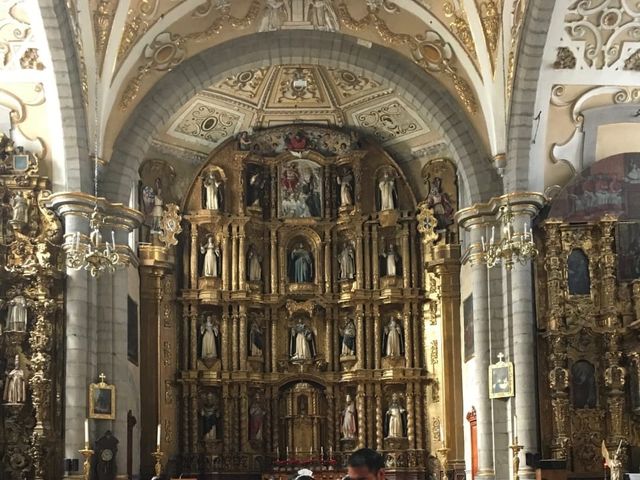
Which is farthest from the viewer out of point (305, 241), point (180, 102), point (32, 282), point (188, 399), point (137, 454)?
point (305, 241)

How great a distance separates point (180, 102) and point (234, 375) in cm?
716

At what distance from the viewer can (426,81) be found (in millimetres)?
23359

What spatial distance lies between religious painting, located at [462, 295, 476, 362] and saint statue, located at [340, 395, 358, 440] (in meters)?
3.52

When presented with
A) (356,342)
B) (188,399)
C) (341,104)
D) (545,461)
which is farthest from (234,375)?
(545,461)

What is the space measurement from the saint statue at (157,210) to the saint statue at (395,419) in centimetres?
680

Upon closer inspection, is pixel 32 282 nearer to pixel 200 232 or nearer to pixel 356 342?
pixel 200 232

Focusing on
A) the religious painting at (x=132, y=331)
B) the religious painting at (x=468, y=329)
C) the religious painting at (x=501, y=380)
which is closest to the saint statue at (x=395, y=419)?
the religious painting at (x=468, y=329)

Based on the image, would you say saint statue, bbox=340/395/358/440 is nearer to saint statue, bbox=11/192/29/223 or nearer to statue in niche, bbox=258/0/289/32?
statue in niche, bbox=258/0/289/32

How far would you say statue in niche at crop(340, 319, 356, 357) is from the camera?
90.7 ft

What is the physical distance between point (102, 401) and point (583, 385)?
8.67 metres

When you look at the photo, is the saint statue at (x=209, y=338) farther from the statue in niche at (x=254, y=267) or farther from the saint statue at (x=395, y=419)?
the saint statue at (x=395, y=419)

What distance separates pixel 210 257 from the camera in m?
27.5

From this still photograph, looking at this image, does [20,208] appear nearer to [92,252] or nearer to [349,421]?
[92,252]

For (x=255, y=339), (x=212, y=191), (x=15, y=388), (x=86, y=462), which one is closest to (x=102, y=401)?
(x=86, y=462)
